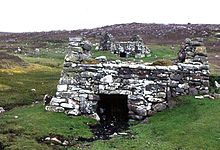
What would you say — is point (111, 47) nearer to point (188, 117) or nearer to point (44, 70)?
point (44, 70)

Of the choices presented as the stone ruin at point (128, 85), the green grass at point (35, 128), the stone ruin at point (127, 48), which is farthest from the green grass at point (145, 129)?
the stone ruin at point (127, 48)

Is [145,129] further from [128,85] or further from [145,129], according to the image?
[128,85]

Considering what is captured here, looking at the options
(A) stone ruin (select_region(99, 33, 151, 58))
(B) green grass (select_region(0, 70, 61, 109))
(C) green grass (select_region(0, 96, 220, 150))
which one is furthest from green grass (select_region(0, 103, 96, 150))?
(A) stone ruin (select_region(99, 33, 151, 58))

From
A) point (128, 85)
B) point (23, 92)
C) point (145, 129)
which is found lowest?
point (145, 129)

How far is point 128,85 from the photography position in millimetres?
13086

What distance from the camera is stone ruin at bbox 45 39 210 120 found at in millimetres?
12883

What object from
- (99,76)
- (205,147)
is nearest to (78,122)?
(99,76)

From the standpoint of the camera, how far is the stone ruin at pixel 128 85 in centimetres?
1288

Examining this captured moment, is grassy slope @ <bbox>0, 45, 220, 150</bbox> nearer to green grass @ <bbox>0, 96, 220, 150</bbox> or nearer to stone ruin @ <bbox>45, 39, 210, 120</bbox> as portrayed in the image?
green grass @ <bbox>0, 96, 220, 150</bbox>

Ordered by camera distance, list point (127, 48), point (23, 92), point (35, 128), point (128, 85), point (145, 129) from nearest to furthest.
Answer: point (35, 128) → point (145, 129) → point (128, 85) → point (23, 92) → point (127, 48)

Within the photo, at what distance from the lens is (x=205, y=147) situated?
7.84 m

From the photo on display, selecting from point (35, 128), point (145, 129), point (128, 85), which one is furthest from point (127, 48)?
point (35, 128)

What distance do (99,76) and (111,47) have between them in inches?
1094

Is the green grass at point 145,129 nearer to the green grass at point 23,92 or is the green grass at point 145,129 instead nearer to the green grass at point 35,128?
the green grass at point 35,128
